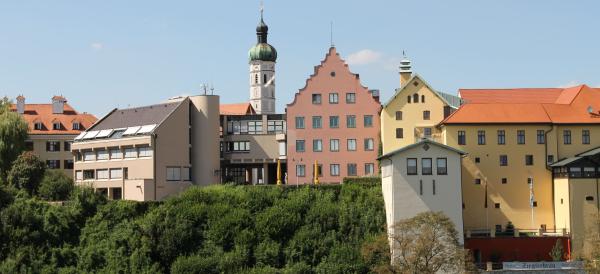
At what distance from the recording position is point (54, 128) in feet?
341

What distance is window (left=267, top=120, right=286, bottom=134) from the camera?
91.8 metres

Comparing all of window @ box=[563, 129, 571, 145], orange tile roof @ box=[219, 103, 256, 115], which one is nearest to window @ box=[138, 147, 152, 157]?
window @ box=[563, 129, 571, 145]

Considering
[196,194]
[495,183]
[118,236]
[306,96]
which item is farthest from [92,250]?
[495,183]

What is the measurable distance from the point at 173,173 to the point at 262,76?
76465 millimetres

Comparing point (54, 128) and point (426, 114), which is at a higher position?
point (54, 128)

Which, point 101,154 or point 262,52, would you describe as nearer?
point 101,154

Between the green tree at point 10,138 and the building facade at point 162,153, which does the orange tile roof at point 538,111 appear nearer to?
the building facade at point 162,153

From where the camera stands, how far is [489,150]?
78000 mm

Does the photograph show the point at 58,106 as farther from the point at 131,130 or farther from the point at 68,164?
the point at 131,130

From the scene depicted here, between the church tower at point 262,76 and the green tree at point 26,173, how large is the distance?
77.8 meters

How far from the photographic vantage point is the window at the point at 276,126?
301 feet

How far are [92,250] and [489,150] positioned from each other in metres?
30.1

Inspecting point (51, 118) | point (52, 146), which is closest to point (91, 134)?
point (52, 146)

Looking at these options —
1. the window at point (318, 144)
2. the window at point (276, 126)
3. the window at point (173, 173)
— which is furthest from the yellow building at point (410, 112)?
the window at point (173, 173)
